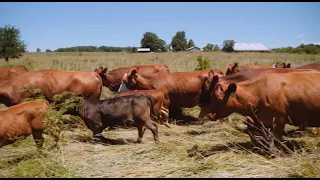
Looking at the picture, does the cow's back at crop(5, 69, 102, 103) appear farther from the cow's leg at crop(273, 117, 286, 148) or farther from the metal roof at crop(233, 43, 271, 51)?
the metal roof at crop(233, 43, 271, 51)

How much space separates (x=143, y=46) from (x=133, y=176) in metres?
112

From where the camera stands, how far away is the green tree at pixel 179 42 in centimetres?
10912

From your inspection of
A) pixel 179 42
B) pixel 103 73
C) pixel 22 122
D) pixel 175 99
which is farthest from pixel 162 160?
pixel 179 42

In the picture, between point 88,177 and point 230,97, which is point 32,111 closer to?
point 88,177

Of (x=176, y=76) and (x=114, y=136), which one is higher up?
(x=176, y=76)

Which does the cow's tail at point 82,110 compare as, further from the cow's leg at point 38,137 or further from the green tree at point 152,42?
the green tree at point 152,42

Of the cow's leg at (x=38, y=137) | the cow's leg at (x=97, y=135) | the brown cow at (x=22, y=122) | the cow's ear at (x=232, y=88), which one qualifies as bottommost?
the cow's leg at (x=97, y=135)

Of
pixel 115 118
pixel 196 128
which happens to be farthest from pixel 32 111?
pixel 196 128

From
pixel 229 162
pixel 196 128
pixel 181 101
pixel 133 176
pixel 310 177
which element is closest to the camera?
pixel 310 177

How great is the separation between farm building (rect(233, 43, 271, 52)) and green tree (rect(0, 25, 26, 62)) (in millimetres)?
73862

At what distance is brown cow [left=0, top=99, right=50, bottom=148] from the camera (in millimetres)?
5461

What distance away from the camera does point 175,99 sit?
959 centimetres

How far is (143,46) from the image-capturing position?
11512 cm

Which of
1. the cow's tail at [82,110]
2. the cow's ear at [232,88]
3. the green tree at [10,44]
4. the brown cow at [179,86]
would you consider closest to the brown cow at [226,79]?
the cow's ear at [232,88]
